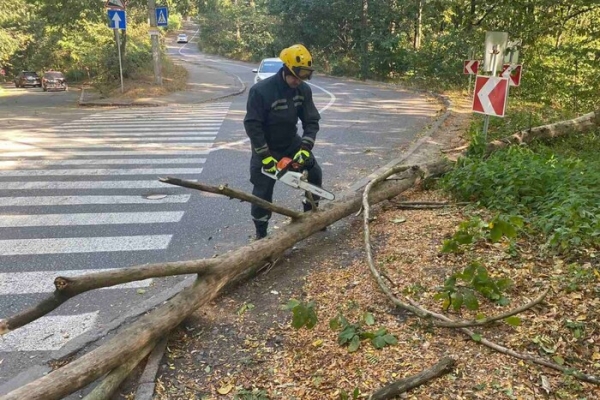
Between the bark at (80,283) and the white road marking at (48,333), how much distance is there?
1.06m

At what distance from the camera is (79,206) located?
264 inches

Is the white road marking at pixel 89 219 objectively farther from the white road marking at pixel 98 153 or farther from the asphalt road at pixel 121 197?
the white road marking at pixel 98 153

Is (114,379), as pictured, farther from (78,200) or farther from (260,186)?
(78,200)

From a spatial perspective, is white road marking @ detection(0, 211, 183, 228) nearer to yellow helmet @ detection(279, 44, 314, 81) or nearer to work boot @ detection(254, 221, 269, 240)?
work boot @ detection(254, 221, 269, 240)

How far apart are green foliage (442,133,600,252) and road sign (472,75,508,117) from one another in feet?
2.36

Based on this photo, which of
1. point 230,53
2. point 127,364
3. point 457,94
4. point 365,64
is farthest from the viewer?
point 230,53

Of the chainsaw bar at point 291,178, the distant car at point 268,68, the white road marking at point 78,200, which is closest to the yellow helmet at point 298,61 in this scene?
the chainsaw bar at point 291,178

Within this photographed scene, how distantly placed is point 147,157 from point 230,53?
47.3m

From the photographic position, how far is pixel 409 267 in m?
4.08

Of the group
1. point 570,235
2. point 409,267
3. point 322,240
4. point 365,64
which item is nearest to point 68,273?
point 322,240

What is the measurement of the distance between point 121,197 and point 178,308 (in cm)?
401

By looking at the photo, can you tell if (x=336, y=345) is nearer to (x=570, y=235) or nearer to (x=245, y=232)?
(x=570, y=235)

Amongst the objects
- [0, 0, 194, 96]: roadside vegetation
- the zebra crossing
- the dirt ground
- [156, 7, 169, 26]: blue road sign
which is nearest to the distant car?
[156, 7, 169, 26]: blue road sign

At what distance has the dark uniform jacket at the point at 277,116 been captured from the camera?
→ 4.73 meters
